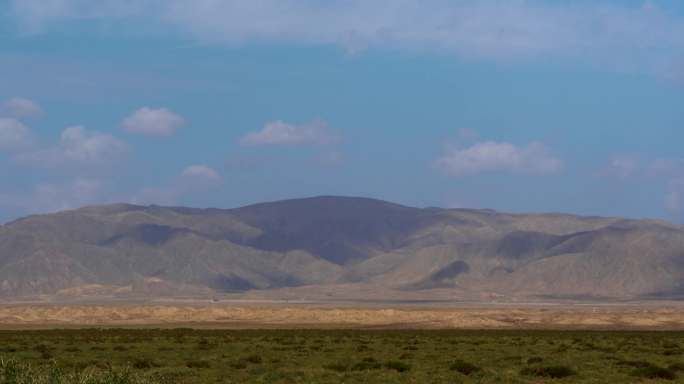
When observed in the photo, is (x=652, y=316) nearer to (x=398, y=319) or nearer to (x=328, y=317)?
(x=398, y=319)

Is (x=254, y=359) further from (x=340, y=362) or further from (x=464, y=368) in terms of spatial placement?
(x=464, y=368)

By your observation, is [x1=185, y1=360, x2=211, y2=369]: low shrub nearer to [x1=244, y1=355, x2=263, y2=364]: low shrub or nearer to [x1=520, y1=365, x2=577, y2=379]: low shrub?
[x1=244, y1=355, x2=263, y2=364]: low shrub

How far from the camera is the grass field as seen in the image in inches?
1364

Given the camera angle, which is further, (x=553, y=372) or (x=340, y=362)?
(x=340, y=362)

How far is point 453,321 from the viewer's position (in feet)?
342

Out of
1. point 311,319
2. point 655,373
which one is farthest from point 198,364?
point 311,319

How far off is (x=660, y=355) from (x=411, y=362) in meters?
13.0

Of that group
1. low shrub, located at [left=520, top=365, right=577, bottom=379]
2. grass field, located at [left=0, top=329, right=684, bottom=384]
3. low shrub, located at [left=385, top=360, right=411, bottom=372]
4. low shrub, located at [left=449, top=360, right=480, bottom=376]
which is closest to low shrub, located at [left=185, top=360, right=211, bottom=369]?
grass field, located at [left=0, top=329, right=684, bottom=384]

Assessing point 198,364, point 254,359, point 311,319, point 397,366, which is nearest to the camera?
point 397,366

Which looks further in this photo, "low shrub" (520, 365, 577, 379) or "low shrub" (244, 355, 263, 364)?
"low shrub" (244, 355, 263, 364)

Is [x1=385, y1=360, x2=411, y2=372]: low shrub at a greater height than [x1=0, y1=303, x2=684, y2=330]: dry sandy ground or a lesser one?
lesser

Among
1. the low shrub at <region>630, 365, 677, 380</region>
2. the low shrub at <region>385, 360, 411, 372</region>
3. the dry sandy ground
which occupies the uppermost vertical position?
the dry sandy ground

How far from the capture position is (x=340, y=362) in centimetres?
4138

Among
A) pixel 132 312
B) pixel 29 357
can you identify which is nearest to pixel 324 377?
pixel 29 357
